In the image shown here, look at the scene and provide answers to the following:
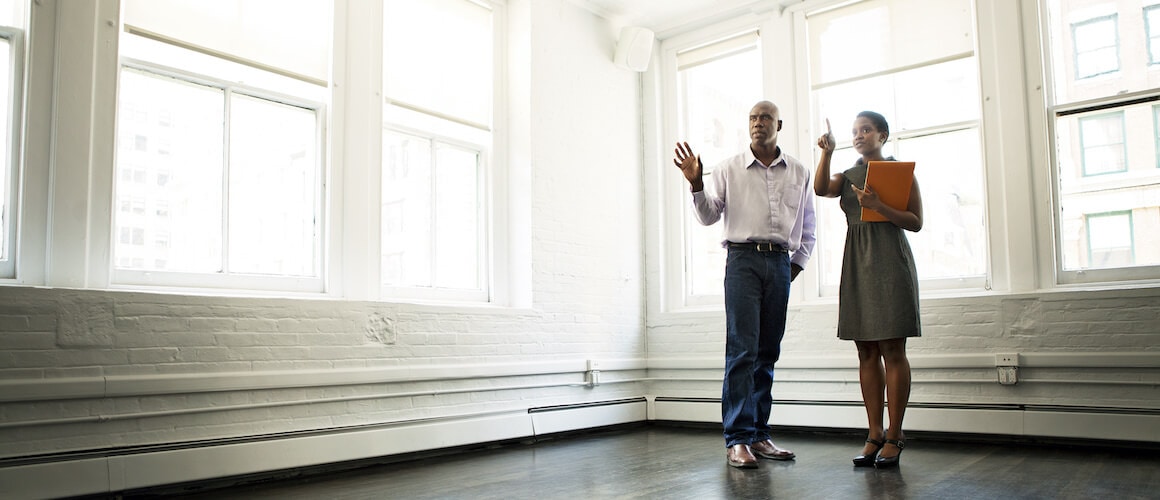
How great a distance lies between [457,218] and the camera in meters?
4.68

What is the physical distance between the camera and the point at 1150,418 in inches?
149

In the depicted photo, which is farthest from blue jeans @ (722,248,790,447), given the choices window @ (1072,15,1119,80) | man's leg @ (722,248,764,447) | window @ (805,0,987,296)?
window @ (1072,15,1119,80)

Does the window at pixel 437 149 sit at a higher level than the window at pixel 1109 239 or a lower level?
higher

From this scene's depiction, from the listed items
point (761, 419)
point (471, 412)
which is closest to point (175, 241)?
point (471, 412)

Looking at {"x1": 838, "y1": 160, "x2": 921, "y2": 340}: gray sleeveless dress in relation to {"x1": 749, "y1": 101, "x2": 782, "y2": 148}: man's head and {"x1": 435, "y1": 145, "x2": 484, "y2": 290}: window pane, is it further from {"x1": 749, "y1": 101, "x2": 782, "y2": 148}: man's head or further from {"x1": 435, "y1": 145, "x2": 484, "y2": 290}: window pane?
{"x1": 435, "y1": 145, "x2": 484, "y2": 290}: window pane

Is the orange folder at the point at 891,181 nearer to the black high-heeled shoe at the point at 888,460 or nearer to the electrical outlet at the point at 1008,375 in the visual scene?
the black high-heeled shoe at the point at 888,460

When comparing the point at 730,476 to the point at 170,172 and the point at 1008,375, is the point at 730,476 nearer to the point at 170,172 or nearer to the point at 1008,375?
the point at 1008,375

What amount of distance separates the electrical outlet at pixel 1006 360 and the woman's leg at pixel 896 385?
1187 mm

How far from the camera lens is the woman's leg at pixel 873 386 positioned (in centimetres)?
336

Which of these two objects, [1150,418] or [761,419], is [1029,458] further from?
[761,419]

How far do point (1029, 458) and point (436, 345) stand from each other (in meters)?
2.81

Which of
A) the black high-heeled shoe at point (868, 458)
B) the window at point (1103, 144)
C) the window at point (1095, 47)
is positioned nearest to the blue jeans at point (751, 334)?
the black high-heeled shoe at point (868, 458)

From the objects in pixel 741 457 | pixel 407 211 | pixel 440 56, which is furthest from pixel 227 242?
pixel 741 457

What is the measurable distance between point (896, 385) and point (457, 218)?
2503 mm
